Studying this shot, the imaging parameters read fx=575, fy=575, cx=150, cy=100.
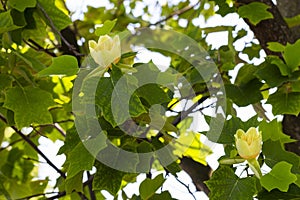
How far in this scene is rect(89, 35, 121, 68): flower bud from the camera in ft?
2.56

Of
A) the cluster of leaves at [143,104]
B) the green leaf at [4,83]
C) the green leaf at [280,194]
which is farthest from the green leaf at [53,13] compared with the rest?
the green leaf at [280,194]

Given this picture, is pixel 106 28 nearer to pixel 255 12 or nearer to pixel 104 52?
pixel 104 52

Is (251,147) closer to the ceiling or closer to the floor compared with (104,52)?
closer to the floor

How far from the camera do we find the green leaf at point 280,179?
2.44ft

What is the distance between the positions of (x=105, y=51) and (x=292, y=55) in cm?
36

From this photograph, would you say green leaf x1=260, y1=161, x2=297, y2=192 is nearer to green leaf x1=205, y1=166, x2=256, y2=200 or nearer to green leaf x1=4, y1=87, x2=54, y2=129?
green leaf x1=205, y1=166, x2=256, y2=200

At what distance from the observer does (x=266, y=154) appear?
826 mm

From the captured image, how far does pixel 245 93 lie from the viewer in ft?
3.50

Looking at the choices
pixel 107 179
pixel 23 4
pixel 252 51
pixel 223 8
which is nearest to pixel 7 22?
pixel 23 4

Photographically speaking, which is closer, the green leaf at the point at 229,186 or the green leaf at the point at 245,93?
the green leaf at the point at 229,186

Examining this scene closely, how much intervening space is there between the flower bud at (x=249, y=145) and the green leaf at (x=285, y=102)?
0.80 ft

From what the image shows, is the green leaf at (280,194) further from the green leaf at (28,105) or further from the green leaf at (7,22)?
the green leaf at (7,22)

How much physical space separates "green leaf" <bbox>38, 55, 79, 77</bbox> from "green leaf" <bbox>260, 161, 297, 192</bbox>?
303 millimetres

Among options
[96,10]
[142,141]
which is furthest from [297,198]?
[96,10]
